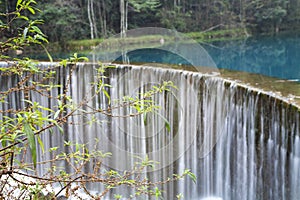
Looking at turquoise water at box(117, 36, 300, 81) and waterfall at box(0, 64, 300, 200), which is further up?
turquoise water at box(117, 36, 300, 81)

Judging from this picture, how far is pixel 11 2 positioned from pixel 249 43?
33.1ft

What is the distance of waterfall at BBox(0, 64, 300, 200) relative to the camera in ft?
11.7

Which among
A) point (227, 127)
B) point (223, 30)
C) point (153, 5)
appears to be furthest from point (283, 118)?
point (223, 30)

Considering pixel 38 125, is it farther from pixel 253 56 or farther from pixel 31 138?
pixel 253 56

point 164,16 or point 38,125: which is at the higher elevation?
point 164,16

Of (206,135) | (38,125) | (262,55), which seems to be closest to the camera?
(38,125)

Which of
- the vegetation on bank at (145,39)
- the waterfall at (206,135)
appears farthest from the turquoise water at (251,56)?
the waterfall at (206,135)

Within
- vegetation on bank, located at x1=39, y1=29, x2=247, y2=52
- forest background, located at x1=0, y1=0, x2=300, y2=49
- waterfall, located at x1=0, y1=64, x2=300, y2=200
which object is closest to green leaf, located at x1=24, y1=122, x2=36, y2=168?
waterfall, located at x1=0, y1=64, x2=300, y2=200

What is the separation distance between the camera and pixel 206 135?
4.89 m

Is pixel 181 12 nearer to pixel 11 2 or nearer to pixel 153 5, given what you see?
pixel 153 5

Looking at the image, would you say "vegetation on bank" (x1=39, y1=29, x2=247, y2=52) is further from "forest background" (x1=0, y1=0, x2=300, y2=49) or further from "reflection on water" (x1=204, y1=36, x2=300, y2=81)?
"reflection on water" (x1=204, y1=36, x2=300, y2=81)

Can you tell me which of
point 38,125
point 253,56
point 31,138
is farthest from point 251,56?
point 31,138

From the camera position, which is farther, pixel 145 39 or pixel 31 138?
pixel 145 39

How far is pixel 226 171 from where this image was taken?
4.52 metres
